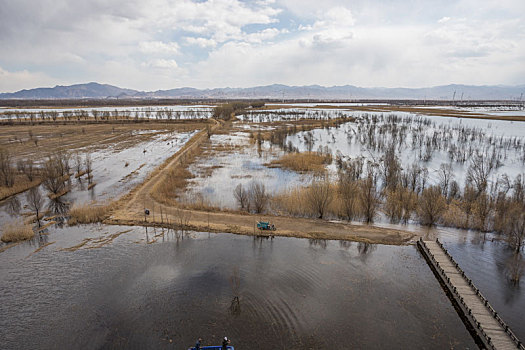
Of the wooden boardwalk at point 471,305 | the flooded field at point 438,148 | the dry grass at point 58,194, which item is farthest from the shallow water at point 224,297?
the flooded field at point 438,148

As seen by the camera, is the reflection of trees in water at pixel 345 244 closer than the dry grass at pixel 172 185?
Yes

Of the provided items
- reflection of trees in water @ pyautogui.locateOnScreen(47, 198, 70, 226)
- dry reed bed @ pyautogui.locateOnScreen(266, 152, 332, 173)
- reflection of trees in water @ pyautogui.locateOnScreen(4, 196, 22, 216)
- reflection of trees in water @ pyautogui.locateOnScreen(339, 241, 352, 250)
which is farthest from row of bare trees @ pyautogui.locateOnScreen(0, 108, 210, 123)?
reflection of trees in water @ pyautogui.locateOnScreen(339, 241, 352, 250)

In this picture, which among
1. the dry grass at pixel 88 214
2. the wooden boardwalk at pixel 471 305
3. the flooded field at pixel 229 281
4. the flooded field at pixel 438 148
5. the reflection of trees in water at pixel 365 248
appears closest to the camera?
the wooden boardwalk at pixel 471 305

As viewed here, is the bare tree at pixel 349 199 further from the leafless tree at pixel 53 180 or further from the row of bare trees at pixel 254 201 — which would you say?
the leafless tree at pixel 53 180

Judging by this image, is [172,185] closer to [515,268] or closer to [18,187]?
[18,187]

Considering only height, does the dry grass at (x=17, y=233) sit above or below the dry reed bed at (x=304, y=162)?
below
